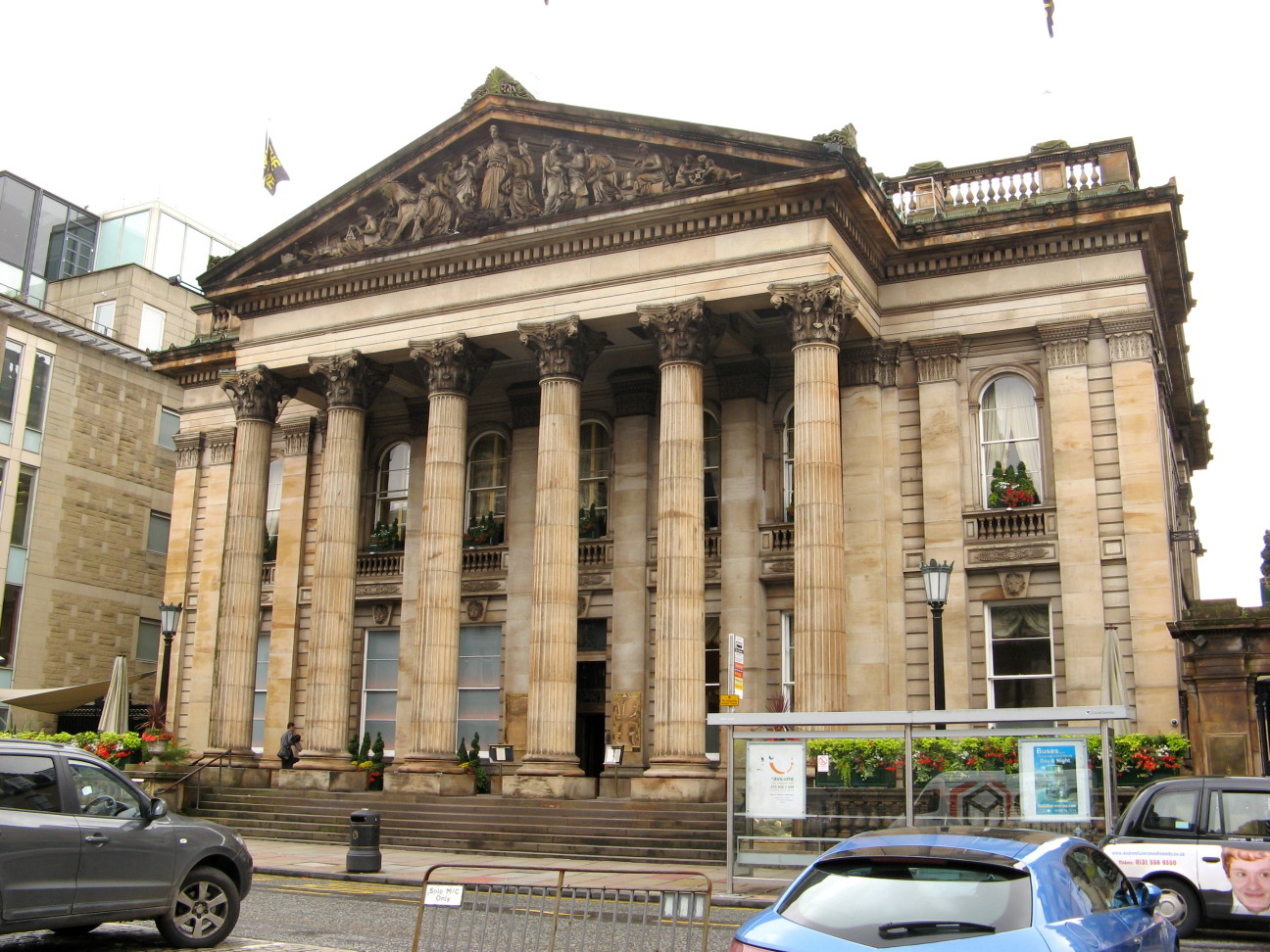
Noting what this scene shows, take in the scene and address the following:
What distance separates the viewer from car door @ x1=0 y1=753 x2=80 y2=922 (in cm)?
1048

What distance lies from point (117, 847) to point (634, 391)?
71.5ft

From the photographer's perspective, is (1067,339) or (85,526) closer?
(1067,339)

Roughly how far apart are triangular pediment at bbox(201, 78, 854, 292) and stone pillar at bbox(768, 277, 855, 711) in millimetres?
2896

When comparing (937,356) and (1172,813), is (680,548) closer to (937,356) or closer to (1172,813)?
(937,356)

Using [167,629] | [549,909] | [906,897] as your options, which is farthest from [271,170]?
[906,897]

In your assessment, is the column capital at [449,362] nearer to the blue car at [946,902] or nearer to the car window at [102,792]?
the car window at [102,792]

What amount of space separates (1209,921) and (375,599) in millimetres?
24436

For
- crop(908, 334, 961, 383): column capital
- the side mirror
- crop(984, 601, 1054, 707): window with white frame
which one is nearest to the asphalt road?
the side mirror

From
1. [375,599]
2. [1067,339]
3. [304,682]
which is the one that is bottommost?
[304,682]

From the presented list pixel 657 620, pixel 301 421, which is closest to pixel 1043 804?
pixel 657 620

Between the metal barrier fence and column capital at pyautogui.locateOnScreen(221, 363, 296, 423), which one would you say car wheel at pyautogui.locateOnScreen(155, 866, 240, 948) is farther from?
column capital at pyautogui.locateOnScreen(221, 363, 296, 423)

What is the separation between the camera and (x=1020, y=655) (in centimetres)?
2686

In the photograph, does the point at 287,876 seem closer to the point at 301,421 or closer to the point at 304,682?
the point at 304,682

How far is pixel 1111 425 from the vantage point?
2669 cm
